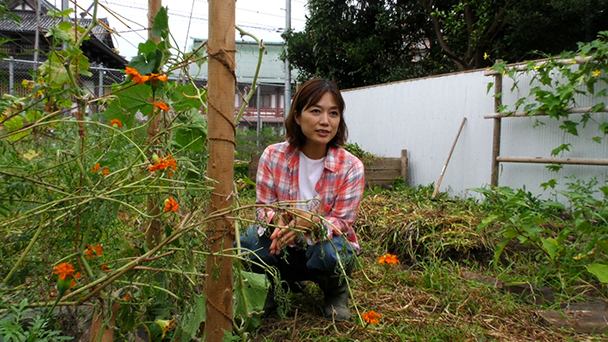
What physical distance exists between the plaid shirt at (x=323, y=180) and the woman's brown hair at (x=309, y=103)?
3.2 inches

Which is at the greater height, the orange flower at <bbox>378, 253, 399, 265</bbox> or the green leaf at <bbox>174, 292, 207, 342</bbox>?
the orange flower at <bbox>378, 253, 399, 265</bbox>

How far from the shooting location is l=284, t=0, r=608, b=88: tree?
8.17 metres

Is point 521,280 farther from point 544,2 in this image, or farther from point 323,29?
point 323,29

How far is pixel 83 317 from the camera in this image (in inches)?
62.6

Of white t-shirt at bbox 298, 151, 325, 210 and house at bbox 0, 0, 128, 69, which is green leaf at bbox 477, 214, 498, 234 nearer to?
white t-shirt at bbox 298, 151, 325, 210

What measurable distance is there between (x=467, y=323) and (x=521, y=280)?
0.76m

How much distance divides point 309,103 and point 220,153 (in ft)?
2.67

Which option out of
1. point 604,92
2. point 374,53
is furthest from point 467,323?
point 374,53

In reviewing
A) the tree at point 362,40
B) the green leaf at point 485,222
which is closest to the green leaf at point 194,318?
the green leaf at point 485,222

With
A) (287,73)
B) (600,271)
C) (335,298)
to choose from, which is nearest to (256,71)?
(335,298)

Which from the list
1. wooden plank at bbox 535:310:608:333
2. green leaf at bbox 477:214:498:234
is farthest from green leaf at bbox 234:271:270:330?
green leaf at bbox 477:214:498:234

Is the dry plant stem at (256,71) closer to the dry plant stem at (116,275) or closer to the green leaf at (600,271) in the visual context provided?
the dry plant stem at (116,275)

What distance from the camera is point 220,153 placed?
4.24 ft

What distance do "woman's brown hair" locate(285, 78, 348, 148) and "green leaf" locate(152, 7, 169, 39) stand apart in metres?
0.84
